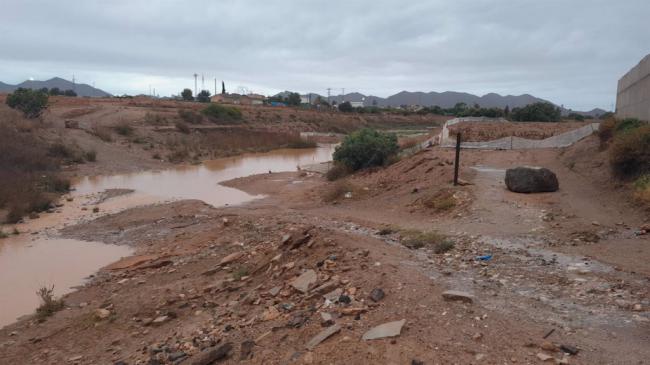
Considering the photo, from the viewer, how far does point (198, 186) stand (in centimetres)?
2675

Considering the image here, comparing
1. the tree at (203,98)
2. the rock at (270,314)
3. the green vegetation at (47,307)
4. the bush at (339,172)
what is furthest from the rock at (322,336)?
the tree at (203,98)

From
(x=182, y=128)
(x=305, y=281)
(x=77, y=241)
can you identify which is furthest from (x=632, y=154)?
(x=182, y=128)

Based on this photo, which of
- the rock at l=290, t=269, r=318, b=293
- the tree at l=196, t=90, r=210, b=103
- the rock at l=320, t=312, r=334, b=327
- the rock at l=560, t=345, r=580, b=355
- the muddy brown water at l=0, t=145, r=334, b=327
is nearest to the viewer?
the rock at l=560, t=345, r=580, b=355

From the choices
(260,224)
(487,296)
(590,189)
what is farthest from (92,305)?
(590,189)

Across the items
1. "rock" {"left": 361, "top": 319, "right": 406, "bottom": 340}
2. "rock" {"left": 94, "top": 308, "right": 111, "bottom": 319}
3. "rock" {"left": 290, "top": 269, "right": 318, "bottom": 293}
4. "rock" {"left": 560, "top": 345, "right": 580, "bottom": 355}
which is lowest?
"rock" {"left": 94, "top": 308, "right": 111, "bottom": 319}

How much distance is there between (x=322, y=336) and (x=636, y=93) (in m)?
17.6

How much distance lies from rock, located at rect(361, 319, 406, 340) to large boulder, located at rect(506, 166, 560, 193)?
30.7ft

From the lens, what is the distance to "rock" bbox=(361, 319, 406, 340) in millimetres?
5320

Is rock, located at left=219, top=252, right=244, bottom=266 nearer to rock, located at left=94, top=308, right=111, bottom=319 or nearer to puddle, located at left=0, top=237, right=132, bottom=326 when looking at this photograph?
rock, located at left=94, top=308, right=111, bottom=319

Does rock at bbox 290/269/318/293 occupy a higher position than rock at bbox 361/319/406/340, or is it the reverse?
rock at bbox 361/319/406/340

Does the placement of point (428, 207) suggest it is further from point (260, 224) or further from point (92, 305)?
point (92, 305)

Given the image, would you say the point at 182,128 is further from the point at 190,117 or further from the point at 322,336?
the point at 322,336

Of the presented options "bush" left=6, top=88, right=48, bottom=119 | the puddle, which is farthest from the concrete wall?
"bush" left=6, top=88, right=48, bottom=119

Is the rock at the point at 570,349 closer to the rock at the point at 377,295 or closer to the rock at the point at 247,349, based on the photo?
the rock at the point at 377,295
